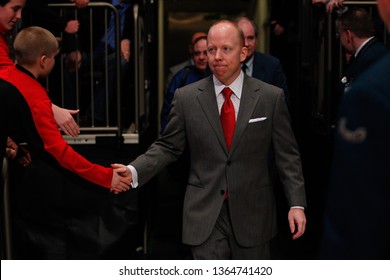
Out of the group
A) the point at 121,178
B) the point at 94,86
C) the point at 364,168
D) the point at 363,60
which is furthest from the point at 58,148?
the point at 364,168

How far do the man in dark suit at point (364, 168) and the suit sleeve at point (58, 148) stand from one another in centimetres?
276

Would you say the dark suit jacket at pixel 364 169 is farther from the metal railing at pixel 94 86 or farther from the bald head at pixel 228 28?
the metal railing at pixel 94 86

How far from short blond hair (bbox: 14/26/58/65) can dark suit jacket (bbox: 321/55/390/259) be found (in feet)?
9.33

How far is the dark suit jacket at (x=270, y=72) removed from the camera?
568 cm

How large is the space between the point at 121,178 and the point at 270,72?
1.97 metres

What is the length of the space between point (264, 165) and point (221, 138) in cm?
28

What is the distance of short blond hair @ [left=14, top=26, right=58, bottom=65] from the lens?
411 cm

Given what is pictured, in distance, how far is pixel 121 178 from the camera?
417 cm

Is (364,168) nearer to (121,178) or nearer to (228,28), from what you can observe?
(228,28)

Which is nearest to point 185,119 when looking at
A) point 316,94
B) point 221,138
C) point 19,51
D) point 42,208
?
point 221,138

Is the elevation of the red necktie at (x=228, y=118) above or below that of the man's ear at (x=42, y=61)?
below

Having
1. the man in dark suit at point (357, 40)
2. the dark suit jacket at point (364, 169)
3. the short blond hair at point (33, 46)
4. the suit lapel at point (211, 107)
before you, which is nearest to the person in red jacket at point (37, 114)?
the short blond hair at point (33, 46)

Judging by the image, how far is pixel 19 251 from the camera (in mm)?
5465

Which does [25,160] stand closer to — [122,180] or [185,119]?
[122,180]
